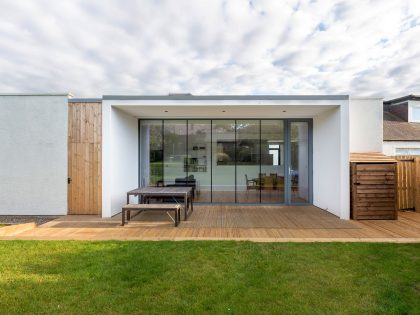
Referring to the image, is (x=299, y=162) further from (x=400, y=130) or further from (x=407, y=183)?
(x=400, y=130)

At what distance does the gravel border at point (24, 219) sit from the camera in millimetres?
7020

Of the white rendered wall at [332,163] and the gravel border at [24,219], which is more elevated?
the white rendered wall at [332,163]

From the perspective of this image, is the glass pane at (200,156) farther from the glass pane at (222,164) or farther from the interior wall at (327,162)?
the interior wall at (327,162)

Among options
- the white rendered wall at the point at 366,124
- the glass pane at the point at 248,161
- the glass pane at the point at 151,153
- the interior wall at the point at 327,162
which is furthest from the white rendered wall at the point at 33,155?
the white rendered wall at the point at 366,124

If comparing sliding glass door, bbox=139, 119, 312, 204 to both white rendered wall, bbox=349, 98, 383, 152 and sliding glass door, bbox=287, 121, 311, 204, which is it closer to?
sliding glass door, bbox=287, 121, 311, 204

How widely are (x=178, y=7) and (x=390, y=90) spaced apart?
20125 mm

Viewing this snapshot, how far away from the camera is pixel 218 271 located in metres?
3.73

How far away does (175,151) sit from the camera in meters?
9.35

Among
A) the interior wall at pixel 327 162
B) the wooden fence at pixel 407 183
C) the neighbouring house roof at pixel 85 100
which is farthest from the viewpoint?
the wooden fence at pixel 407 183

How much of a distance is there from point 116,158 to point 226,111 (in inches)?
147

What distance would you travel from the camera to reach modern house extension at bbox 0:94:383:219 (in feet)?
23.5

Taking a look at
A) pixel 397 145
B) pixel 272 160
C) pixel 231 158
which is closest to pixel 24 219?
pixel 231 158

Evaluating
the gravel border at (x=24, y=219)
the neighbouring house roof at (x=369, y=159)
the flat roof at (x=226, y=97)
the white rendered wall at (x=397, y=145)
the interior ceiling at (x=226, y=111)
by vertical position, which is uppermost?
the flat roof at (x=226, y=97)

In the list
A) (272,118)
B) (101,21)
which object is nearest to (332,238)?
(272,118)
